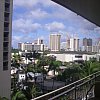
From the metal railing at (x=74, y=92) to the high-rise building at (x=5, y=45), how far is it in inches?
711

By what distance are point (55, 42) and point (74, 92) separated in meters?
16.2

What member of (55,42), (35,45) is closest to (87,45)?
(55,42)

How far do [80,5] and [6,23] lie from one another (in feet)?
64.3

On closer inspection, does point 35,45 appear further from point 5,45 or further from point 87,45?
point 87,45

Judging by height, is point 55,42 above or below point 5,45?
above

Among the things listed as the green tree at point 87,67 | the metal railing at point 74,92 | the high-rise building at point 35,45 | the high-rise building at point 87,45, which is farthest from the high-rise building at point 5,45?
the metal railing at point 74,92

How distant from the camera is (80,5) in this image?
11.7 ft

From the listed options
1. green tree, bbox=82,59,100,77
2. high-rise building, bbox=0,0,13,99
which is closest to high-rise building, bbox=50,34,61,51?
green tree, bbox=82,59,100,77

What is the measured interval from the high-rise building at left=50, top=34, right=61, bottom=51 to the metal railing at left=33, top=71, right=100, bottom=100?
43.5ft

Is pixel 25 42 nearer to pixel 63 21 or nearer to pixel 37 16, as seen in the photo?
pixel 63 21

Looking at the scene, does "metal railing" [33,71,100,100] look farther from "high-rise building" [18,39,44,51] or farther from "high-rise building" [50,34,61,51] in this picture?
"high-rise building" [18,39,44,51]

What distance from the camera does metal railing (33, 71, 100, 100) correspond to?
188 cm

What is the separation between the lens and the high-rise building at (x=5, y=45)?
71.5ft

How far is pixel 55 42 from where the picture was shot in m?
19.0
